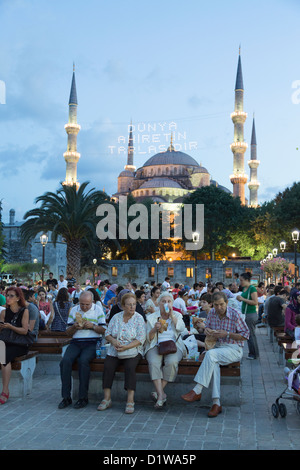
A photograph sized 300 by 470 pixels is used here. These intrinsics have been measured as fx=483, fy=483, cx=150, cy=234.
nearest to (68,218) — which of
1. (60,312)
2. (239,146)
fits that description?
(60,312)

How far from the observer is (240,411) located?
6.14m

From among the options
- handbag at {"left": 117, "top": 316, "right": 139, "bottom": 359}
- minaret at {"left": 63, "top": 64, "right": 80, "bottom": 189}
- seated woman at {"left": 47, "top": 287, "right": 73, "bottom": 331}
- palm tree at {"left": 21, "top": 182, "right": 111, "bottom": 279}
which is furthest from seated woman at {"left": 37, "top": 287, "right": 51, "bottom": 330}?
minaret at {"left": 63, "top": 64, "right": 80, "bottom": 189}

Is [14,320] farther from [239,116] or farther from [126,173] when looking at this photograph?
[126,173]

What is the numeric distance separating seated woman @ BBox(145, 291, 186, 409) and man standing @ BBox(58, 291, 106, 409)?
0.76 meters

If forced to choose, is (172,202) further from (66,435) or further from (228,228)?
(66,435)

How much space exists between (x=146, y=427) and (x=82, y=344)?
1747 mm

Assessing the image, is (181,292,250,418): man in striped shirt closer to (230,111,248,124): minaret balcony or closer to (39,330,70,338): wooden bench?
(39,330,70,338): wooden bench

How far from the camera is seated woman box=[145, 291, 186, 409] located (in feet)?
20.5

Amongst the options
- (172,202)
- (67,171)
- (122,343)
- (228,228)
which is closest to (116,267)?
(228,228)

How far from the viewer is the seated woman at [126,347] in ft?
20.4

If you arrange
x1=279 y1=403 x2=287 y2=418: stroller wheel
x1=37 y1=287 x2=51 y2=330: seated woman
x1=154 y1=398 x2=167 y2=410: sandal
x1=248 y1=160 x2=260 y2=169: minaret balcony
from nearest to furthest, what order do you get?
x1=279 y1=403 x2=287 y2=418: stroller wheel, x1=154 y1=398 x2=167 y2=410: sandal, x1=37 y1=287 x2=51 y2=330: seated woman, x1=248 y1=160 x2=260 y2=169: minaret balcony

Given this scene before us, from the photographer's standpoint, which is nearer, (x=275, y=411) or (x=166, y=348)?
(x=275, y=411)

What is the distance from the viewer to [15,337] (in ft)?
22.4

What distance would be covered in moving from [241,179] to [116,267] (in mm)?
25971
